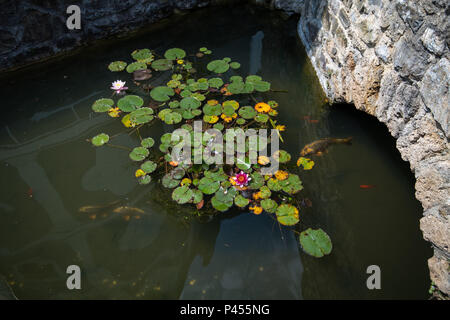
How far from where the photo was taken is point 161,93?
8.64ft

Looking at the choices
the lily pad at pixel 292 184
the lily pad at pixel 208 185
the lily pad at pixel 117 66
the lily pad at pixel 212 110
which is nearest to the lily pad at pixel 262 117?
the lily pad at pixel 212 110

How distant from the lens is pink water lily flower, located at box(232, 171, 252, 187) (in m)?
2.01

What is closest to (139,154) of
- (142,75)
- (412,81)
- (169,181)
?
(169,181)

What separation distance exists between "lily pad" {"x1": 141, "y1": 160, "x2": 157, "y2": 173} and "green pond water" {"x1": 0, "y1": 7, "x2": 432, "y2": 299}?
0.09 m

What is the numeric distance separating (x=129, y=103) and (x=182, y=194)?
100 centimetres

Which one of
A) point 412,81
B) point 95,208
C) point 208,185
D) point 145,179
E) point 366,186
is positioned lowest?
point 95,208

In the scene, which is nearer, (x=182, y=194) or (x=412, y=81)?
(x=412, y=81)

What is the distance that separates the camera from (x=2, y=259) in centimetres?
180

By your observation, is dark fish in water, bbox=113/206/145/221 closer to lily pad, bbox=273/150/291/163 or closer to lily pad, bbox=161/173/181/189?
lily pad, bbox=161/173/181/189

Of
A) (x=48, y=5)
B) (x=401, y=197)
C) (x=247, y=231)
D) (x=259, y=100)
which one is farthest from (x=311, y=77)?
(x=48, y=5)

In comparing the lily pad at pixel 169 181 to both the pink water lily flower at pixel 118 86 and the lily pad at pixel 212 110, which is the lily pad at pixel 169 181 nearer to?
the lily pad at pixel 212 110

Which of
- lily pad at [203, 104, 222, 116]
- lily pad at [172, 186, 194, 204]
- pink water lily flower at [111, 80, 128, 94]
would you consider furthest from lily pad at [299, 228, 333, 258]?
pink water lily flower at [111, 80, 128, 94]

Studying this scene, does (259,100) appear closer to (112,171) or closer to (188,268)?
(112,171)

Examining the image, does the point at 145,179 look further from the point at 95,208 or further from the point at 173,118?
the point at 173,118
